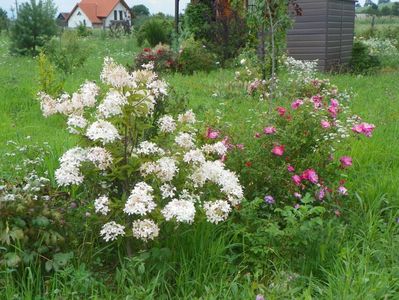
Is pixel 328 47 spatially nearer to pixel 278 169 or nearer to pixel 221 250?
pixel 278 169

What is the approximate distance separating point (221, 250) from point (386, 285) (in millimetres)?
1063

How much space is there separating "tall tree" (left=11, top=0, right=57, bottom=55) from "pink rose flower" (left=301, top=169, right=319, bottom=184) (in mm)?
14452

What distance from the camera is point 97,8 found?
75.4 m

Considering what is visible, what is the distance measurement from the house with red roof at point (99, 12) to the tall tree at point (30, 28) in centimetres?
5789

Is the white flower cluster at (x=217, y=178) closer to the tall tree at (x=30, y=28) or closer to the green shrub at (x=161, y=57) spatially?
the green shrub at (x=161, y=57)

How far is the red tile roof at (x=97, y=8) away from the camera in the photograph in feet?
244

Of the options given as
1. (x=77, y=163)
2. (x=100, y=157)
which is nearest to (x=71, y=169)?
(x=77, y=163)

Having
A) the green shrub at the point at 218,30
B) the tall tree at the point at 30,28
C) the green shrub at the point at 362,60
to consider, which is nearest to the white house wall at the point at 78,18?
the tall tree at the point at 30,28

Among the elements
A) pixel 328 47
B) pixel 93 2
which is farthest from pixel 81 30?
pixel 93 2

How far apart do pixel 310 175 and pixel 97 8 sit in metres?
75.8

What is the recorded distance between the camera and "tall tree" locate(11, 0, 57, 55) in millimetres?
17078

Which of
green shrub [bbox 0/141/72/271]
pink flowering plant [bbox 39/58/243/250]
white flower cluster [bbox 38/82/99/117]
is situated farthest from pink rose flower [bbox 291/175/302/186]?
green shrub [bbox 0/141/72/271]

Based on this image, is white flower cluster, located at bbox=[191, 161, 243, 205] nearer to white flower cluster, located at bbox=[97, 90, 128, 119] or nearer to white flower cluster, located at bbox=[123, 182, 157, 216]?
white flower cluster, located at bbox=[123, 182, 157, 216]

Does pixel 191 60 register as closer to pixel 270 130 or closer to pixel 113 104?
pixel 270 130
